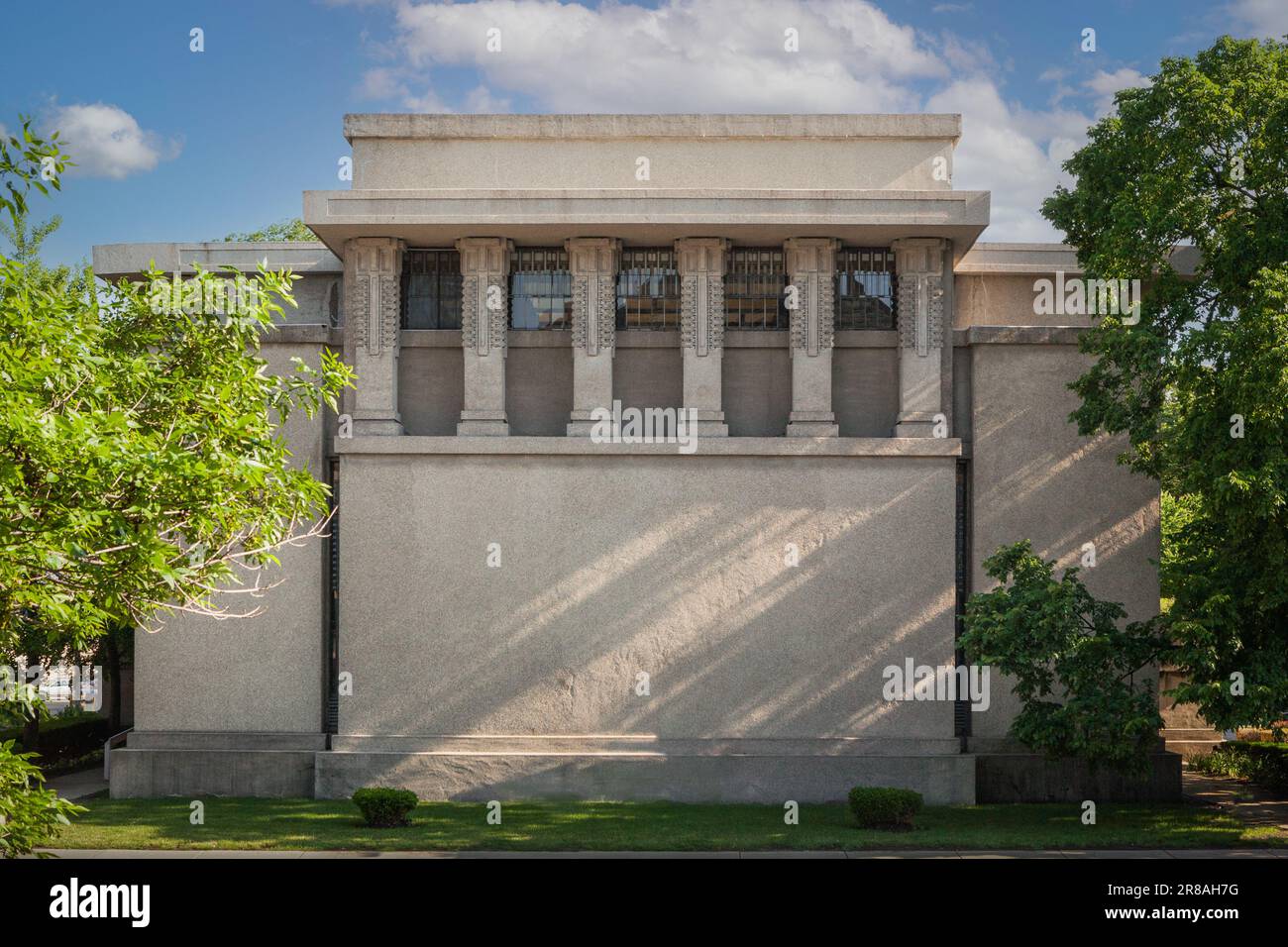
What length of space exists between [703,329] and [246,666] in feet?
38.3

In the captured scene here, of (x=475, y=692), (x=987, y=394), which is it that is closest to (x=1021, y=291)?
(x=987, y=394)

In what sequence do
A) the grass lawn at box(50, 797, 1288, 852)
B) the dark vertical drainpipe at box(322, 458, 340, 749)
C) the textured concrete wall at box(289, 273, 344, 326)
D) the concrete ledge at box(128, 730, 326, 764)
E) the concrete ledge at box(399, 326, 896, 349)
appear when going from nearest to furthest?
the grass lawn at box(50, 797, 1288, 852), the concrete ledge at box(128, 730, 326, 764), the dark vertical drainpipe at box(322, 458, 340, 749), the concrete ledge at box(399, 326, 896, 349), the textured concrete wall at box(289, 273, 344, 326)

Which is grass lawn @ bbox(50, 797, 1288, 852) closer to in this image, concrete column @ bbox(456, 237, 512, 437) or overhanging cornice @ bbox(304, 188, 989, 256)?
concrete column @ bbox(456, 237, 512, 437)

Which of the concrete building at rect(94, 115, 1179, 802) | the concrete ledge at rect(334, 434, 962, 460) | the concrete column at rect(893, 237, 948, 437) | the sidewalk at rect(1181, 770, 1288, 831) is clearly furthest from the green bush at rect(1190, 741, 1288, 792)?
the concrete column at rect(893, 237, 948, 437)

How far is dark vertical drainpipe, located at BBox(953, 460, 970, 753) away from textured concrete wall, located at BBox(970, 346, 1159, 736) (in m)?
0.25

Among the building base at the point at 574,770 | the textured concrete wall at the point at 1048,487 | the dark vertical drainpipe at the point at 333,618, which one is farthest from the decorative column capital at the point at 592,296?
the building base at the point at 574,770

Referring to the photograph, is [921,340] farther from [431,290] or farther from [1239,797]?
[1239,797]

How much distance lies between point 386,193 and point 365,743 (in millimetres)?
11072

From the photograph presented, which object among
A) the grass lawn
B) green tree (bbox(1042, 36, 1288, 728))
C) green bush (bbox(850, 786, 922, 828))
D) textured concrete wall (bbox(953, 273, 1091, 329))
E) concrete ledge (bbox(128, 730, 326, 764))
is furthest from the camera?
textured concrete wall (bbox(953, 273, 1091, 329))

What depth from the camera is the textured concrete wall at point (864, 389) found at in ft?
78.3

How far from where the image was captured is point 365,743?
2258cm

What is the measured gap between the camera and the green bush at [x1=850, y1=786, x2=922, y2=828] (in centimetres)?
1952

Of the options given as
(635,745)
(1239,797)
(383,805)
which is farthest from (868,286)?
(383,805)

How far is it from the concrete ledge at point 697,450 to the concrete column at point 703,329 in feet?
2.10
